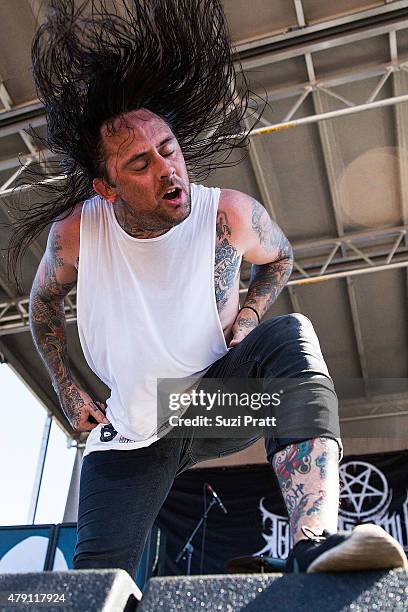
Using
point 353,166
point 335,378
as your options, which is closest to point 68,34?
point 353,166

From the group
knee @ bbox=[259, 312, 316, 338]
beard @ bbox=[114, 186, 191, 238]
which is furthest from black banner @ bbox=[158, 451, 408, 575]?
knee @ bbox=[259, 312, 316, 338]

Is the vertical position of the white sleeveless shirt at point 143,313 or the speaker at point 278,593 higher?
the white sleeveless shirt at point 143,313

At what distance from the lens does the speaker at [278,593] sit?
68 centimetres

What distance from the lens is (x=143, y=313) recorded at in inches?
64.9

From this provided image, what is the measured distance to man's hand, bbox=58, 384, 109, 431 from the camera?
1714 millimetres

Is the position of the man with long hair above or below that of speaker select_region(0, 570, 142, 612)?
above

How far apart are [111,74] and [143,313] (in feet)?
2.35

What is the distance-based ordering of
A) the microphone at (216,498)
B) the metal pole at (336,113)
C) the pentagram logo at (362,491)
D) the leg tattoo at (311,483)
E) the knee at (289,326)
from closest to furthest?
1. the leg tattoo at (311,483)
2. the knee at (289,326)
3. the metal pole at (336,113)
4. the microphone at (216,498)
5. the pentagram logo at (362,491)

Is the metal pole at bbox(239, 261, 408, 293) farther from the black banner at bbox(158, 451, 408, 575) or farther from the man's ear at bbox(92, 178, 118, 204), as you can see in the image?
the man's ear at bbox(92, 178, 118, 204)

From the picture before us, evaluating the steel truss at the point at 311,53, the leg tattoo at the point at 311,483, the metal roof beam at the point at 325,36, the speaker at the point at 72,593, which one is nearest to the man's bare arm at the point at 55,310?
the leg tattoo at the point at 311,483

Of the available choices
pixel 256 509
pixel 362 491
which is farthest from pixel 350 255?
pixel 256 509

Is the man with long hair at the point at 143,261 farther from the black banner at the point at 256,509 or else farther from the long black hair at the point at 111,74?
the black banner at the point at 256,509

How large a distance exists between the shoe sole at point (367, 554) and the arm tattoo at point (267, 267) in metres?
1.08

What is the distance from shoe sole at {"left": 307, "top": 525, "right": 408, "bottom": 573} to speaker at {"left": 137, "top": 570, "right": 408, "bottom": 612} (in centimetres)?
1
